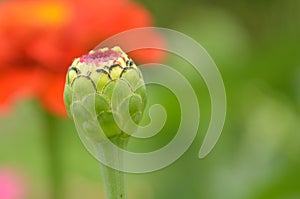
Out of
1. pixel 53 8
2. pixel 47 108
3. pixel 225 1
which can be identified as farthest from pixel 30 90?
pixel 225 1

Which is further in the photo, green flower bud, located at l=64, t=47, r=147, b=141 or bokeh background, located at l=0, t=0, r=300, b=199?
bokeh background, located at l=0, t=0, r=300, b=199

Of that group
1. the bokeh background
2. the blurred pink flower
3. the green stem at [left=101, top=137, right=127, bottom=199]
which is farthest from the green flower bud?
the blurred pink flower

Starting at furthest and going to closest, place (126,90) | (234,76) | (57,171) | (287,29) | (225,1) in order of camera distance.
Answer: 1. (225,1)
2. (287,29)
3. (234,76)
4. (57,171)
5. (126,90)

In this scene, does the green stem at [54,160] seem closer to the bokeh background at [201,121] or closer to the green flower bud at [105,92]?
the bokeh background at [201,121]

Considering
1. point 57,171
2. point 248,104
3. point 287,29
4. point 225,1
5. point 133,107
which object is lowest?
point 133,107

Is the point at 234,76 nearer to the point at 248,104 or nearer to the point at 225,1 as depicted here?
the point at 248,104

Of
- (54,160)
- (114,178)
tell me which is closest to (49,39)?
(54,160)

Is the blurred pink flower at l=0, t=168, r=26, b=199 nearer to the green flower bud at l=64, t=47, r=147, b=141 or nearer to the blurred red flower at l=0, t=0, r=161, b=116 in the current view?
the blurred red flower at l=0, t=0, r=161, b=116
